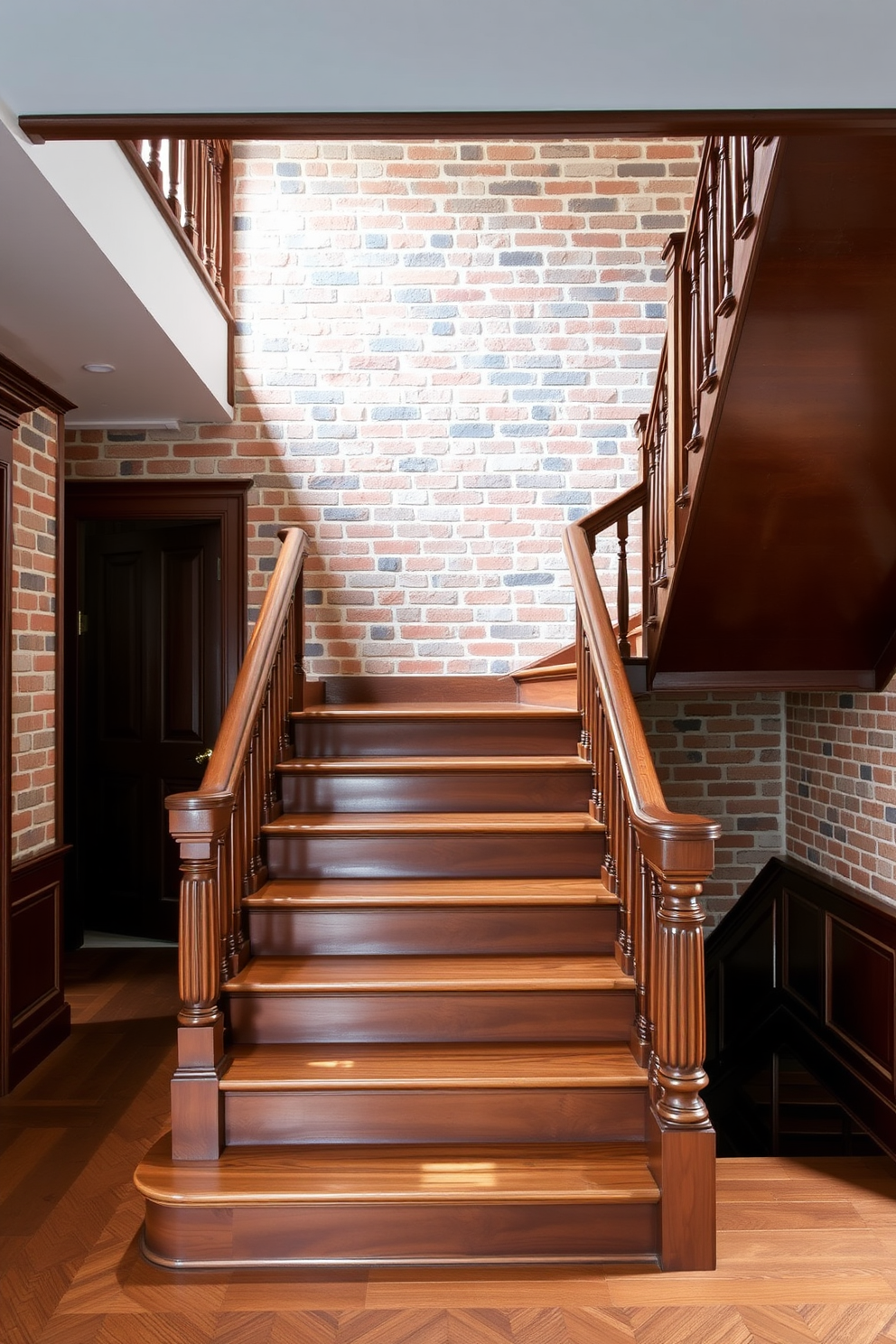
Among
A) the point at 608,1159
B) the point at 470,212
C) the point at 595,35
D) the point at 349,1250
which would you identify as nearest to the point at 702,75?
the point at 595,35

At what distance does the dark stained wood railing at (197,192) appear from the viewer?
10.3ft

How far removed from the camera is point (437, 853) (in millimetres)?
3041

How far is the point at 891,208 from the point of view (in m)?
2.08

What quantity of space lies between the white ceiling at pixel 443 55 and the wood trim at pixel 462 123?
0.01m

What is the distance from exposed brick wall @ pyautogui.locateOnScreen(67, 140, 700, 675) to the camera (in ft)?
14.6

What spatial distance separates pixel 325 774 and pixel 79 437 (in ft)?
7.29

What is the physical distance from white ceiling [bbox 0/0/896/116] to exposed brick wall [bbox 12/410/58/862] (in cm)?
193

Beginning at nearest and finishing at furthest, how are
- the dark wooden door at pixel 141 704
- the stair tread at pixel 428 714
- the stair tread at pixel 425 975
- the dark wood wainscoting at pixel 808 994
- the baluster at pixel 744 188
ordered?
the baluster at pixel 744 188 < the stair tread at pixel 425 975 < the dark wood wainscoting at pixel 808 994 < the stair tread at pixel 428 714 < the dark wooden door at pixel 141 704

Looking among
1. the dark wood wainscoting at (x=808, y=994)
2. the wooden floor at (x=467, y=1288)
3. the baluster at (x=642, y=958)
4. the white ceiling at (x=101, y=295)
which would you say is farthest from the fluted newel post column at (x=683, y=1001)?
the white ceiling at (x=101, y=295)

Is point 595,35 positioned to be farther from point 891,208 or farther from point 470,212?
point 470,212

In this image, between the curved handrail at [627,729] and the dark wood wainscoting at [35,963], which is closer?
the curved handrail at [627,729]

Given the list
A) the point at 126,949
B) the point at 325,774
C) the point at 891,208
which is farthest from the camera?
the point at 126,949

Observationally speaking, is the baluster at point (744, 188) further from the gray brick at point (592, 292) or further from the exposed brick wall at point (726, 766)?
the exposed brick wall at point (726, 766)

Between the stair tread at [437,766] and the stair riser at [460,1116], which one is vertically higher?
the stair tread at [437,766]
